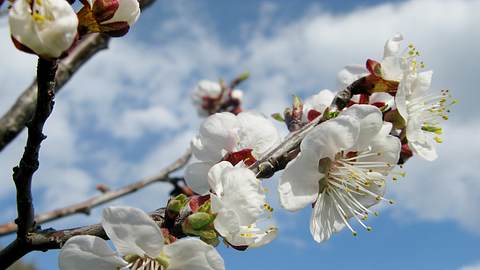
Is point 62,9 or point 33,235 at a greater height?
point 62,9

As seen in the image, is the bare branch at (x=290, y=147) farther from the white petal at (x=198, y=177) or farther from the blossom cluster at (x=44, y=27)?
the blossom cluster at (x=44, y=27)

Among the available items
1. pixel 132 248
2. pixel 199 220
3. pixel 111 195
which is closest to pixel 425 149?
pixel 199 220

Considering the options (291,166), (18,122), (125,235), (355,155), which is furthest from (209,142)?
(18,122)

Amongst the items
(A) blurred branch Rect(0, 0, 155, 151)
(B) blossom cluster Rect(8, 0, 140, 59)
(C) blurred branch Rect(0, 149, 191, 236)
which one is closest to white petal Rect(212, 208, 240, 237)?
(B) blossom cluster Rect(8, 0, 140, 59)

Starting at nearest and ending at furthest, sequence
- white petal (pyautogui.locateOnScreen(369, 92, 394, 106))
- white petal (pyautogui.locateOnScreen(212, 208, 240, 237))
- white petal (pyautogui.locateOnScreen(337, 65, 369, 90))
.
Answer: white petal (pyautogui.locateOnScreen(212, 208, 240, 237))
white petal (pyautogui.locateOnScreen(369, 92, 394, 106))
white petal (pyautogui.locateOnScreen(337, 65, 369, 90))

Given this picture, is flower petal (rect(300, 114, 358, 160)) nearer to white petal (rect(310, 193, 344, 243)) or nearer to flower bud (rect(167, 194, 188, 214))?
white petal (rect(310, 193, 344, 243))

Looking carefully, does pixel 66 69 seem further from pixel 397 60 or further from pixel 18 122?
pixel 397 60
